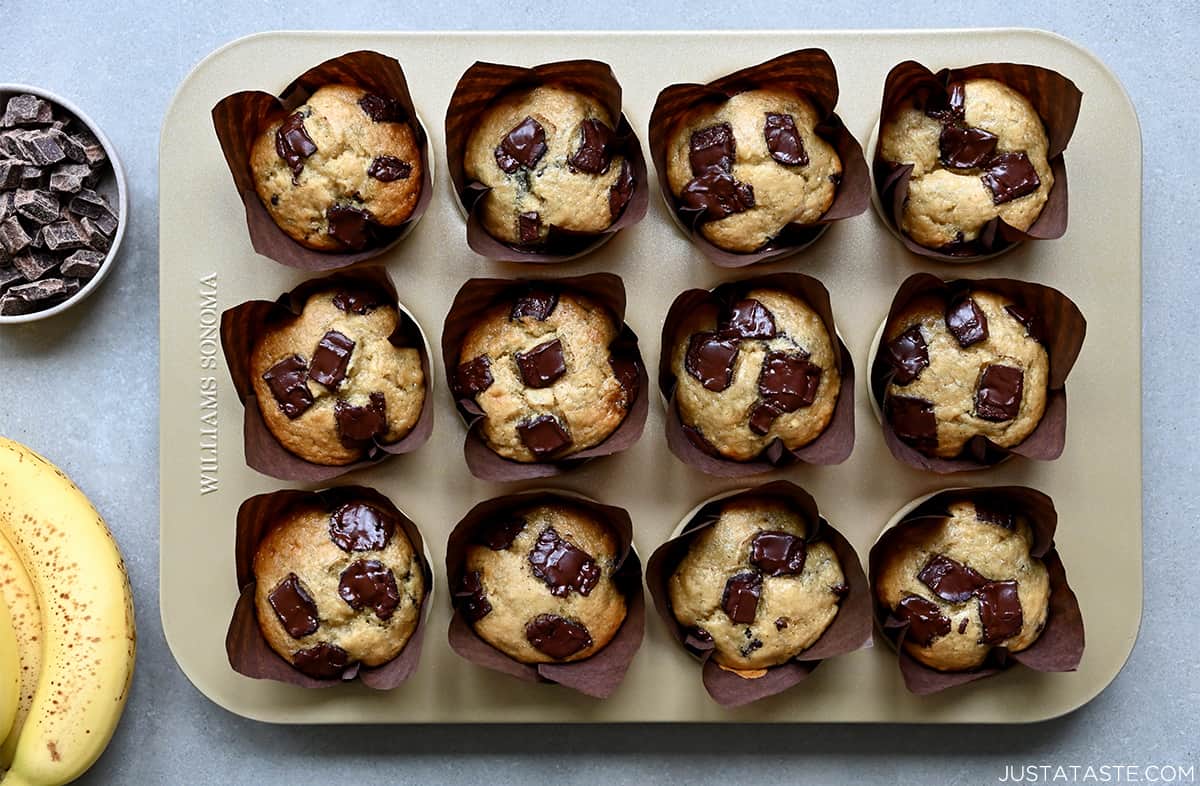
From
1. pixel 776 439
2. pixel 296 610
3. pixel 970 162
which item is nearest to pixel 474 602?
pixel 296 610

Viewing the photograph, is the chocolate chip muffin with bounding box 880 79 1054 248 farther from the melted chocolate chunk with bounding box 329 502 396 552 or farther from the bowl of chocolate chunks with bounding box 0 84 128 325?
the bowl of chocolate chunks with bounding box 0 84 128 325

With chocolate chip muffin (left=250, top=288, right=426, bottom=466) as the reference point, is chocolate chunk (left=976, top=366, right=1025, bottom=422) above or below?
above

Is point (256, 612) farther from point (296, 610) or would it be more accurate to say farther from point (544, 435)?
point (544, 435)

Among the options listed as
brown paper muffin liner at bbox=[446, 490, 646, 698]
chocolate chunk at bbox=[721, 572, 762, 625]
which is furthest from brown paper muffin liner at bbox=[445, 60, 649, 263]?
chocolate chunk at bbox=[721, 572, 762, 625]

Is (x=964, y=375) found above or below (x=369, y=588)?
above

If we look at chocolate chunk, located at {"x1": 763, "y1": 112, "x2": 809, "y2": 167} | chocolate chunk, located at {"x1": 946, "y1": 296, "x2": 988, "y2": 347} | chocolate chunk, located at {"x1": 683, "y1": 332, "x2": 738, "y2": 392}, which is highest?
chocolate chunk, located at {"x1": 763, "y1": 112, "x2": 809, "y2": 167}

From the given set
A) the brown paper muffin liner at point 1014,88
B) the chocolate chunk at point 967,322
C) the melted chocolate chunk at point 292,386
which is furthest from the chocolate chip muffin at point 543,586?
the brown paper muffin liner at point 1014,88
